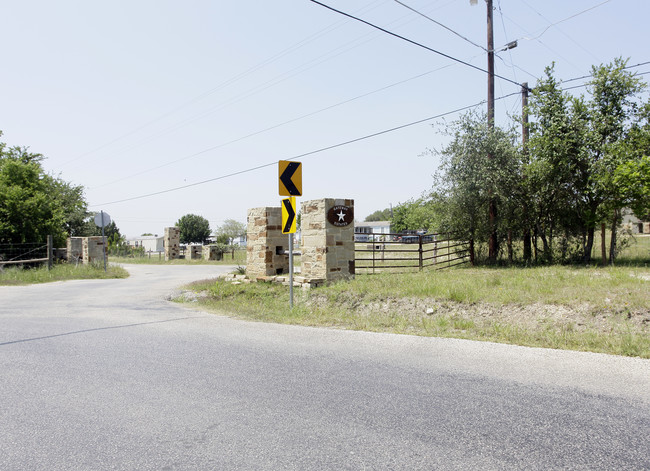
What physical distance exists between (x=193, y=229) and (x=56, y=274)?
91.3 metres

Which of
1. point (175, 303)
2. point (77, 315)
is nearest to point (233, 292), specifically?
point (175, 303)

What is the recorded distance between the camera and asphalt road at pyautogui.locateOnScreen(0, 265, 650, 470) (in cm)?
299

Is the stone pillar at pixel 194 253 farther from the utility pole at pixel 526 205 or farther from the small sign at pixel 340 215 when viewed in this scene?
the small sign at pixel 340 215

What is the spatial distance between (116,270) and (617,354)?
21.1 metres

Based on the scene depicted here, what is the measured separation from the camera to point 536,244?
18.2 meters

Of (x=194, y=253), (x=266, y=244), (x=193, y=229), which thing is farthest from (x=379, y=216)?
(x=266, y=244)

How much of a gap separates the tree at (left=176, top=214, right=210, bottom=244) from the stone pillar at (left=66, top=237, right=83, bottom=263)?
279 ft

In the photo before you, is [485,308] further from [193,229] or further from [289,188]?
[193,229]

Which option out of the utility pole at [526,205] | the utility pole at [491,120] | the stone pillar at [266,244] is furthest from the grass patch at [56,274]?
the utility pole at [526,205]

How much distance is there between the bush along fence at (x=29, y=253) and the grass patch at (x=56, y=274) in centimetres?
57

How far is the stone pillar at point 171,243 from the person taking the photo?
34031mm

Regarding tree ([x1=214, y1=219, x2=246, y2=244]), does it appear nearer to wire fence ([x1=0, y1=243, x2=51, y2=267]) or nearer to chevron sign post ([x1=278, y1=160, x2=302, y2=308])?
wire fence ([x1=0, y1=243, x2=51, y2=267])

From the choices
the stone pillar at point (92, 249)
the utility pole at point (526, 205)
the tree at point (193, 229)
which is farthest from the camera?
the tree at point (193, 229)

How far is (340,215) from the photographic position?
11.8 metres
